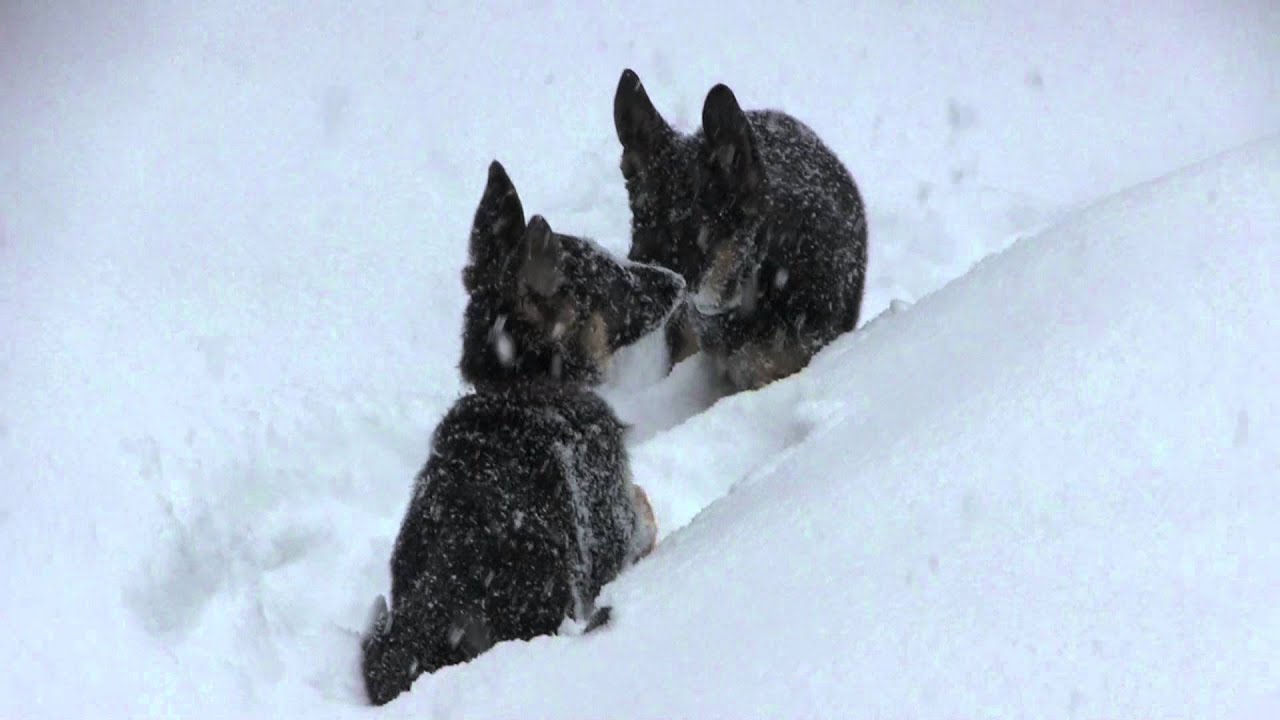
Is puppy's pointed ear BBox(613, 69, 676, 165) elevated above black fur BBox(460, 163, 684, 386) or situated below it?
above

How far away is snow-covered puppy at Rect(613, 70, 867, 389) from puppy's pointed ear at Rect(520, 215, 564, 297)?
4.91ft

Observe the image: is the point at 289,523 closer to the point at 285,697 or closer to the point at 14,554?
the point at 14,554

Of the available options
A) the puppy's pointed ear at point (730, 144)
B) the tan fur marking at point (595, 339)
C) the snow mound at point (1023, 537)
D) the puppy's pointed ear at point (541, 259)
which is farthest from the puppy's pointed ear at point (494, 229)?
the puppy's pointed ear at point (730, 144)

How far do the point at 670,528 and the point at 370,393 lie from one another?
5.53 ft

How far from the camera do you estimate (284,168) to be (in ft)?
21.9

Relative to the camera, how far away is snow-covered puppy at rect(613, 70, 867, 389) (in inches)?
197

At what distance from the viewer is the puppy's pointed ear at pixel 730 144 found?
4.76m

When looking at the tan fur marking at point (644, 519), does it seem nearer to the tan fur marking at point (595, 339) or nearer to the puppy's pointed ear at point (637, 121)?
the tan fur marking at point (595, 339)

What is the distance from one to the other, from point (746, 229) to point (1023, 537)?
261cm

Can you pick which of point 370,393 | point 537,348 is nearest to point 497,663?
point 537,348

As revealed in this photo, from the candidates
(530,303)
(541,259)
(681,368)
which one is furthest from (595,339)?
(681,368)

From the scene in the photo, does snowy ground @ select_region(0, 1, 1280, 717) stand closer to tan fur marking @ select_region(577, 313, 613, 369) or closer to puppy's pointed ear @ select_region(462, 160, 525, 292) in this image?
tan fur marking @ select_region(577, 313, 613, 369)

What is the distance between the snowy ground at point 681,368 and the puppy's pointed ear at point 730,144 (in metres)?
0.84

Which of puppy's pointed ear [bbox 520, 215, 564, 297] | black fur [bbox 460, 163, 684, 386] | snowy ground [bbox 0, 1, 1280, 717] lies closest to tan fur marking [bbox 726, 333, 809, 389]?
snowy ground [bbox 0, 1, 1280, 717]
